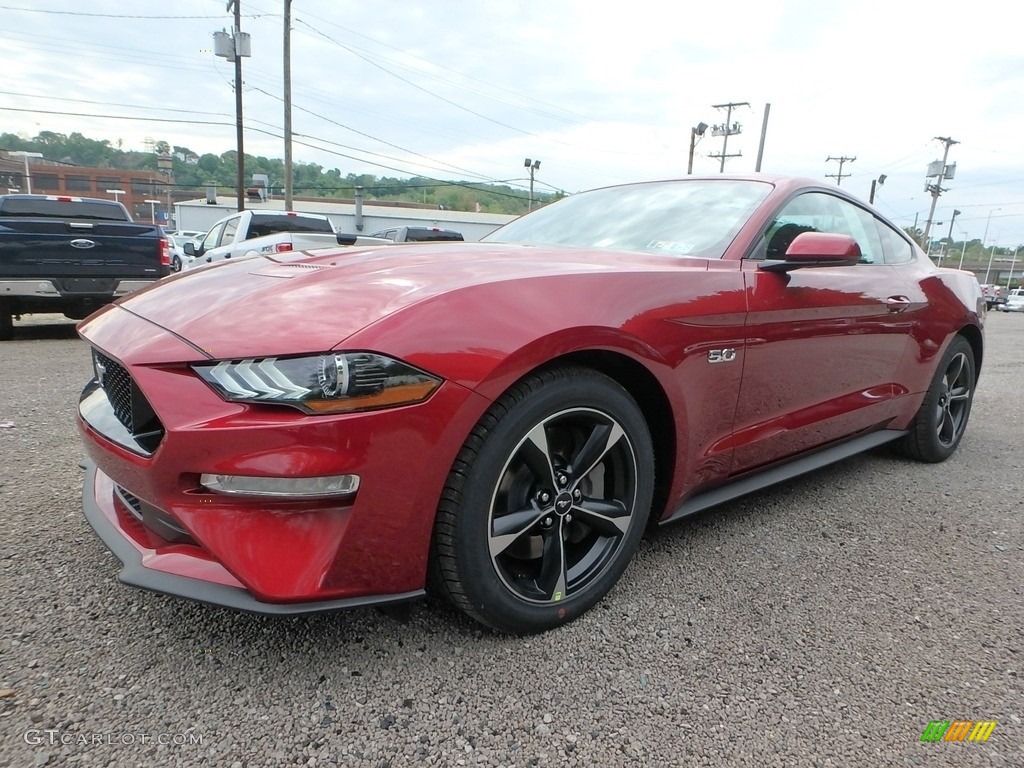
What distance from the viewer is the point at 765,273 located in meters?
2.32

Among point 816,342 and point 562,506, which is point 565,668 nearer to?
point 562,506

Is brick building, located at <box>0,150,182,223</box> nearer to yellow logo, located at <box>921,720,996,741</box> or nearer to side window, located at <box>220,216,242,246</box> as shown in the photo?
side window, located at <box>220,216,242,246</box>

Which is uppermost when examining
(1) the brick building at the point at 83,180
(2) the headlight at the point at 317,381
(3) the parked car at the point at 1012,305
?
(1) the brick building at the point at 83,180

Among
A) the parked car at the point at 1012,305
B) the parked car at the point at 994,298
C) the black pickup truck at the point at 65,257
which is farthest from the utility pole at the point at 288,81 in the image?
the parked car at the point at 1012,305

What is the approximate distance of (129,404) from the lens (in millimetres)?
1645

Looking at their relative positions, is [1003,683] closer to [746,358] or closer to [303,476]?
[746,358]

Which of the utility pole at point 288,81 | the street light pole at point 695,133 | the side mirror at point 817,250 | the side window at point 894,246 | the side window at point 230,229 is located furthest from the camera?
the street light pole at point 695,133

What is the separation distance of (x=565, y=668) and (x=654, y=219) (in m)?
1.80

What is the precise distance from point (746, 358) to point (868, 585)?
2.99 feet

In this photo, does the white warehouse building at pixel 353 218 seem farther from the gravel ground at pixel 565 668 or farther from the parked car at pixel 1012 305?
the gravel ground at pixel 565 668

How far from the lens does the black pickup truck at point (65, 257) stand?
6500mm

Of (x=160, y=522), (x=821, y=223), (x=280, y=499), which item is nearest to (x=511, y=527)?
(x=280, y=499)

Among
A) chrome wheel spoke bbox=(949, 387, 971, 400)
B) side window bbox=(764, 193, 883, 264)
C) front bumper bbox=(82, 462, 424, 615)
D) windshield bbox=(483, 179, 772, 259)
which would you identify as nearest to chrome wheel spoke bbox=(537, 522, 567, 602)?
front bumper bbox=(82, 462, 424, 615)

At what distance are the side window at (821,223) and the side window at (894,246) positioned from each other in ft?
0.21
